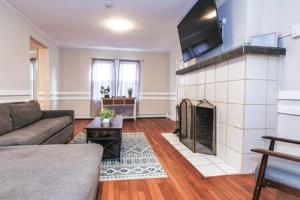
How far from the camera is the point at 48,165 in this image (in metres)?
1.34

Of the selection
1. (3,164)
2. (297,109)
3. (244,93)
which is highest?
(244,93)

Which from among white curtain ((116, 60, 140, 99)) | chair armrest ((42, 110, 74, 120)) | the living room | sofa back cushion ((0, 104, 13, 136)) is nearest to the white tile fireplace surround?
the living room

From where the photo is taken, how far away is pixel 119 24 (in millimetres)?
4141

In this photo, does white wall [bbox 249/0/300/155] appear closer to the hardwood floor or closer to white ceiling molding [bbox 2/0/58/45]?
the hardwood floor

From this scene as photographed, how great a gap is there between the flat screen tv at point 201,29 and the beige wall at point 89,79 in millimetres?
3250

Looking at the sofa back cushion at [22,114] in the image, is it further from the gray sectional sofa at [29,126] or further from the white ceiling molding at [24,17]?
the white ceiling molding at [24,17]

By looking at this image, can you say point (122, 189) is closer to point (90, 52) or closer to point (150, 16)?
point (150, 16)

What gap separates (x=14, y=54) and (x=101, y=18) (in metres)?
1.67

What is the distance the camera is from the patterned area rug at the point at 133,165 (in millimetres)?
2166

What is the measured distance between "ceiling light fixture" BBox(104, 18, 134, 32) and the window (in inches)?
Result: 79.3

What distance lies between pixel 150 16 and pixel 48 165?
314cm

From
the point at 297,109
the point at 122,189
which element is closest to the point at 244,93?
the point at 297,109

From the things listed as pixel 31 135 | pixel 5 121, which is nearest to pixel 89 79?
pixel 5 121

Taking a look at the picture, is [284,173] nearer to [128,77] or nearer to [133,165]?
[133,165]
